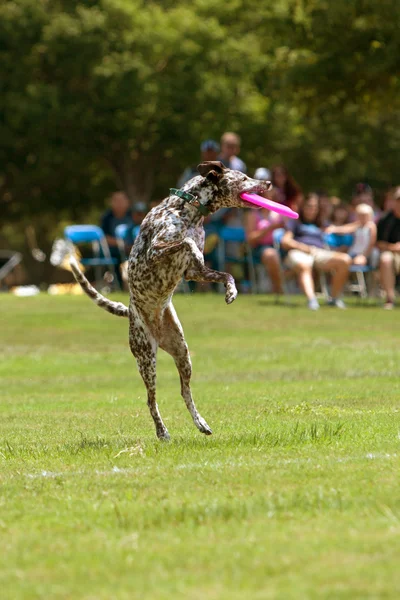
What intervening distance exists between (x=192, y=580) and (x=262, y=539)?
2.28 feet

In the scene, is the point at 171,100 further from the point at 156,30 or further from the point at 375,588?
the point at 375,588

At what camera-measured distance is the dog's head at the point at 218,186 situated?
863 centimetres

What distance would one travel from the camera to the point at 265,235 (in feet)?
75.4

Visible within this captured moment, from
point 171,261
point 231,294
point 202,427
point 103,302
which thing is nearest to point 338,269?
point 103,302

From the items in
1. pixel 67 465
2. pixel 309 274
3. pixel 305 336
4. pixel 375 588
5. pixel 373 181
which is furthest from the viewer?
pixel 373 181

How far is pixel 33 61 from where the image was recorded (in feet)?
148

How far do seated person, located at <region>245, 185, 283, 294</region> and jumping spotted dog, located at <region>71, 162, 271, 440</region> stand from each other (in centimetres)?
1397

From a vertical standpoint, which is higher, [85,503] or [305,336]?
[85,503]

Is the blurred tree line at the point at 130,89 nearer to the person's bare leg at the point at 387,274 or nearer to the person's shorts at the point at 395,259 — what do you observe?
the person's shorts at the point at 395,259

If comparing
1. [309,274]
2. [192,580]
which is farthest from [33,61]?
[192,580]

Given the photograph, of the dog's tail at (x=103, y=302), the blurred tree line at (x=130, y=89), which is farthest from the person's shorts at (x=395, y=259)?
the blurred tree line at (x=130, y=89)

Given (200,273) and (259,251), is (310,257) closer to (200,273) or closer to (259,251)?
(259,251)

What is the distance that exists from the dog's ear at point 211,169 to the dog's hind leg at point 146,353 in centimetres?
100

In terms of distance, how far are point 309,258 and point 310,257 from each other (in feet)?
0.27
